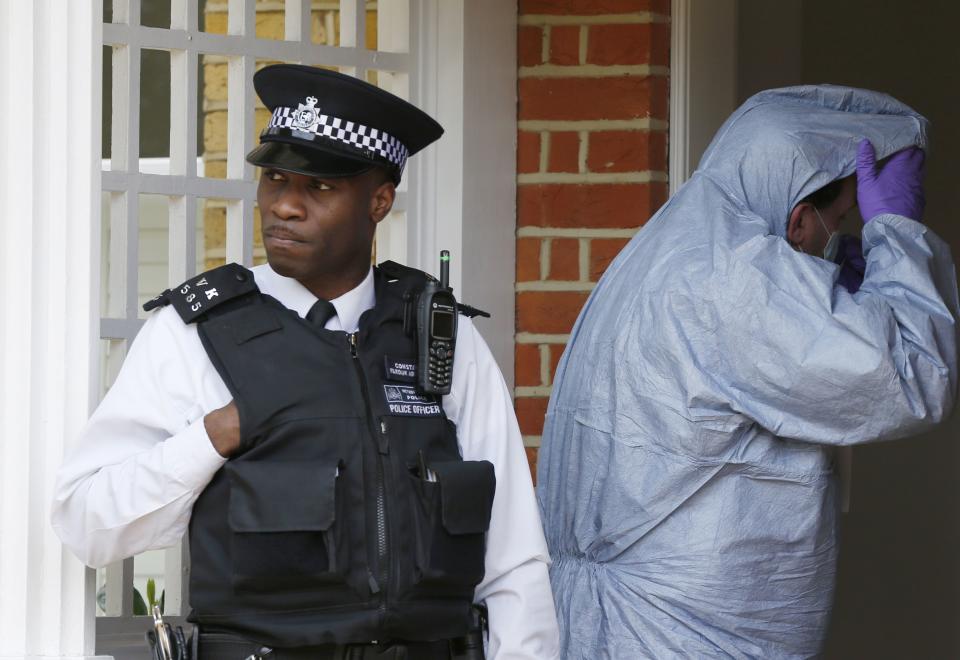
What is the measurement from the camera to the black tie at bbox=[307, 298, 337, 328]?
2617mm

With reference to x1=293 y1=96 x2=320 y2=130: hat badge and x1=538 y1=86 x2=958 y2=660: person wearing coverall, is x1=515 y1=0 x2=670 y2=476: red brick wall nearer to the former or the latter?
x1=538 y1=86 x2=958 y2=660: person wearing coverall

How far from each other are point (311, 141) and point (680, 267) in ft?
2.58

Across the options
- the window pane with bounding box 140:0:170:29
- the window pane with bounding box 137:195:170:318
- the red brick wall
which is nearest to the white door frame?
the red brick wall

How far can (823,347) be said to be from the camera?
283cm

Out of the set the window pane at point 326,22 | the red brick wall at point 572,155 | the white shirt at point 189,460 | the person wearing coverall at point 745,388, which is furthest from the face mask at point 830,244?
the window pane at point 326,22

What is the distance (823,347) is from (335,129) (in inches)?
36.1

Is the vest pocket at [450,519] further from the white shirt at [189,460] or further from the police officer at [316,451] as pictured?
the white shirt at [189,460]

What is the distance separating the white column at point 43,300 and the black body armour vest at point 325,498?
0.24m

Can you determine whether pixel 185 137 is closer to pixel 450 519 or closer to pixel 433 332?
pixel 433 332

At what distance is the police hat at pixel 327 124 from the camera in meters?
2.56

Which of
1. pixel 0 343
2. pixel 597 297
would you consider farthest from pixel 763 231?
pixel 0 343

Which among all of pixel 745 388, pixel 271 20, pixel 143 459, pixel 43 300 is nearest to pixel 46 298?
pixel 43 300

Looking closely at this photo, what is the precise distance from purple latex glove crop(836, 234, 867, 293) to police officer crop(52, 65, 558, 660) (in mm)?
993

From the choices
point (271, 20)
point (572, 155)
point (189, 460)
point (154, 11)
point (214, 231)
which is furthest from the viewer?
point (154, 11)
